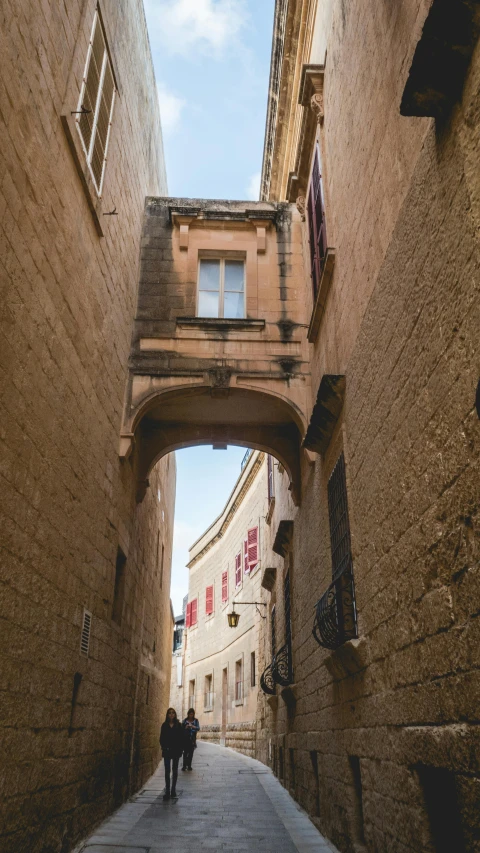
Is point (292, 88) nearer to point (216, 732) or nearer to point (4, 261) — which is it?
point (4, 261)

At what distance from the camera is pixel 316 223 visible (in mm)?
7379

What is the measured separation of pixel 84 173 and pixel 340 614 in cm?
453

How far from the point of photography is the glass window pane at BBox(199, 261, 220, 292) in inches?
368

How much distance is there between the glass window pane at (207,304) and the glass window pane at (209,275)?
119 millimetres

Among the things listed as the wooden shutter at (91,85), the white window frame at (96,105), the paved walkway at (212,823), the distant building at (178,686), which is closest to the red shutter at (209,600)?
the distant building at (178,686)

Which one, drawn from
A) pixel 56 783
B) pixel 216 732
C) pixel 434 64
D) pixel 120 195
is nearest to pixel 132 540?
pixel 56 783

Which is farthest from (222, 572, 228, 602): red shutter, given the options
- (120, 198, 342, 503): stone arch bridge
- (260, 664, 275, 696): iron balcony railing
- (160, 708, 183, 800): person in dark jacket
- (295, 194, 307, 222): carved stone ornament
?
(295, 194, 307, 222): carved stone ornament

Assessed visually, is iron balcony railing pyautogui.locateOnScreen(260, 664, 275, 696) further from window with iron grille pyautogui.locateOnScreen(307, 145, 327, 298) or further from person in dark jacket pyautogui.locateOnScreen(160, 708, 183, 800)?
window with iron grille pyautogui.locateOnScreen(307, 145, 327, 298)

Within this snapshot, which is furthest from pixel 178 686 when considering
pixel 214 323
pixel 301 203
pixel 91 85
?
pixel 91 85

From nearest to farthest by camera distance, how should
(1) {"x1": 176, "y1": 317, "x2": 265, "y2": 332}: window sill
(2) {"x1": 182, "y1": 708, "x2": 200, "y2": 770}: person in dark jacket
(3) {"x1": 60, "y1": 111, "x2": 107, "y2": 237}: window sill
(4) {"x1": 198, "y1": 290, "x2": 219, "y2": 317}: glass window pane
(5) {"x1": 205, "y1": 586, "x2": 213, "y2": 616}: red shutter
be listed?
1. (3) {"x1": 60, "y1": 111, "x2": 107, "y2": 237}: window sill
2. (1) {"x1": 176, "y1": 317, "x2": 265, "y2": 332}: window sill
3. (4) {"x1": 198, "y1": 290, "x2": 219, "y2": 317}: glass window pane
4. (2) {"x1": 182, "y1": 708, "x2": 200, "y2": 770}: person in dark jacket
5. (5) {"x1": 205, "y1": 586, "x2": 213, "y2": 616}: red shutter

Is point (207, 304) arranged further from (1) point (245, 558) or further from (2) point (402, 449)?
(1) point (245, 558)

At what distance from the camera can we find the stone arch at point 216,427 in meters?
8.86

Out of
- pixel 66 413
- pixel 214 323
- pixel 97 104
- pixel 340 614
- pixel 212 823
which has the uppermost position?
pixel 97 104

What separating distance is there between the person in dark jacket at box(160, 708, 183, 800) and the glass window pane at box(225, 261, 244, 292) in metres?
6.24
